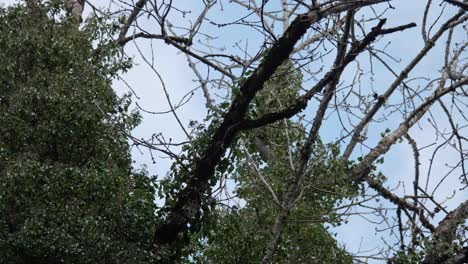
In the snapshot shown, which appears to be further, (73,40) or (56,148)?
(73,40)

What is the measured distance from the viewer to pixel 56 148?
925 centimetres

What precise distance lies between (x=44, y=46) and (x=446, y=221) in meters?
5.71

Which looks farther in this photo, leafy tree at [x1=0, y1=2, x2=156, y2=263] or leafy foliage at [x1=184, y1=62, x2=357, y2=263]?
leafy foliage at [x1=184, y1=62, x2=357, y2=263]

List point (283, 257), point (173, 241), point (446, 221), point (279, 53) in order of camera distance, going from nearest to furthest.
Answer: point (279, 53) < point (173, 241) < point (283, 257) < point (446, 221)

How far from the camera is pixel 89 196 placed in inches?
346

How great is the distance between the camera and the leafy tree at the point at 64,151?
27.7ft

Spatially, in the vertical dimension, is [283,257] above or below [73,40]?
below

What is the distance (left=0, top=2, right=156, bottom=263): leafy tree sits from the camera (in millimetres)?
8430

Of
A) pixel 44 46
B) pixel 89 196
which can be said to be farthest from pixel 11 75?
pixel 89 196

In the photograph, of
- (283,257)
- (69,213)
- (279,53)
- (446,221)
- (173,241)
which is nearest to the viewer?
(279,53)

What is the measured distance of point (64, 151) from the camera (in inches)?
366

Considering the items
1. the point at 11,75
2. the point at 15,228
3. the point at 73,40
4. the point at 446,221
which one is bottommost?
the point at 15,228

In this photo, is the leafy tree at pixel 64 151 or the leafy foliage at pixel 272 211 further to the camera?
the leafy foliage at pixel 272 211

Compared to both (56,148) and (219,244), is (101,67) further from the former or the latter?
(219,244)
